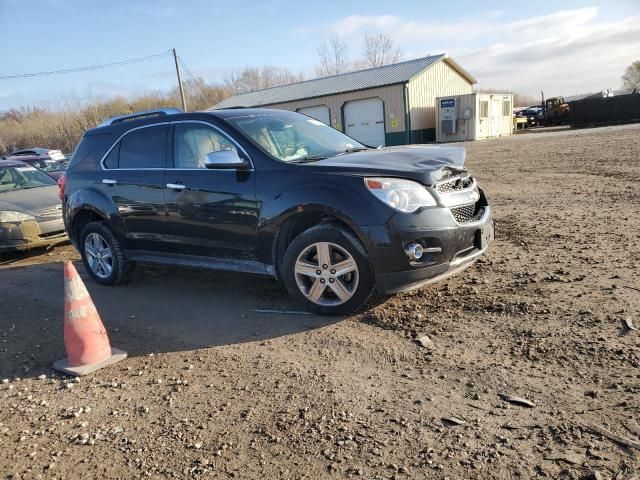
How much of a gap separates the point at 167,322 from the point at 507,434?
3.25 m

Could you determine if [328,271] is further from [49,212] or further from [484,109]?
[484,109]

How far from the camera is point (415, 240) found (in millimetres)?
4023

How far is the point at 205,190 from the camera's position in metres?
4.91

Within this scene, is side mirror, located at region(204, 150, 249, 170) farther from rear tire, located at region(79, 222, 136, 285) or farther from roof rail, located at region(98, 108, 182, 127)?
rear tire, located at region(79, 222, 136, 285)

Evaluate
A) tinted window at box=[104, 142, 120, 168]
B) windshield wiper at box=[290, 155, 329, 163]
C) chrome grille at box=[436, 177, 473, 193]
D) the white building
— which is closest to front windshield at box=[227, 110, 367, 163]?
windshield wiper at box=[290, 155, 329, 163]

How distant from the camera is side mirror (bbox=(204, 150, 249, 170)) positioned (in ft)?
14.9

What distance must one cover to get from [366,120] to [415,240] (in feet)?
99.8

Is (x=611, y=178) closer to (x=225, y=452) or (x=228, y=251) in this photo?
(x=228, y=251)

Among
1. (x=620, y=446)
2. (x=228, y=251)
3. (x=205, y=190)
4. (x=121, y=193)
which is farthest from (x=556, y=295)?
(x=121, y=193)

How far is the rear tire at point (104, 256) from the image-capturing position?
5961mm

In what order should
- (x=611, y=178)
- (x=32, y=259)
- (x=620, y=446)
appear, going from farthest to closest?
(x=611, y=178) < (x=32, y=259) < (x=620, y=446)

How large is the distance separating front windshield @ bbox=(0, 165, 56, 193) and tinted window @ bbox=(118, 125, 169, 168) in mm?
4796

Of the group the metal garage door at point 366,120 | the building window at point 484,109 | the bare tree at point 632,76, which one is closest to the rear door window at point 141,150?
the metal garage door at point 366,120

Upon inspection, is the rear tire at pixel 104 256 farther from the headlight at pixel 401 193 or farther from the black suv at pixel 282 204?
the headlight at pixel 401 193
